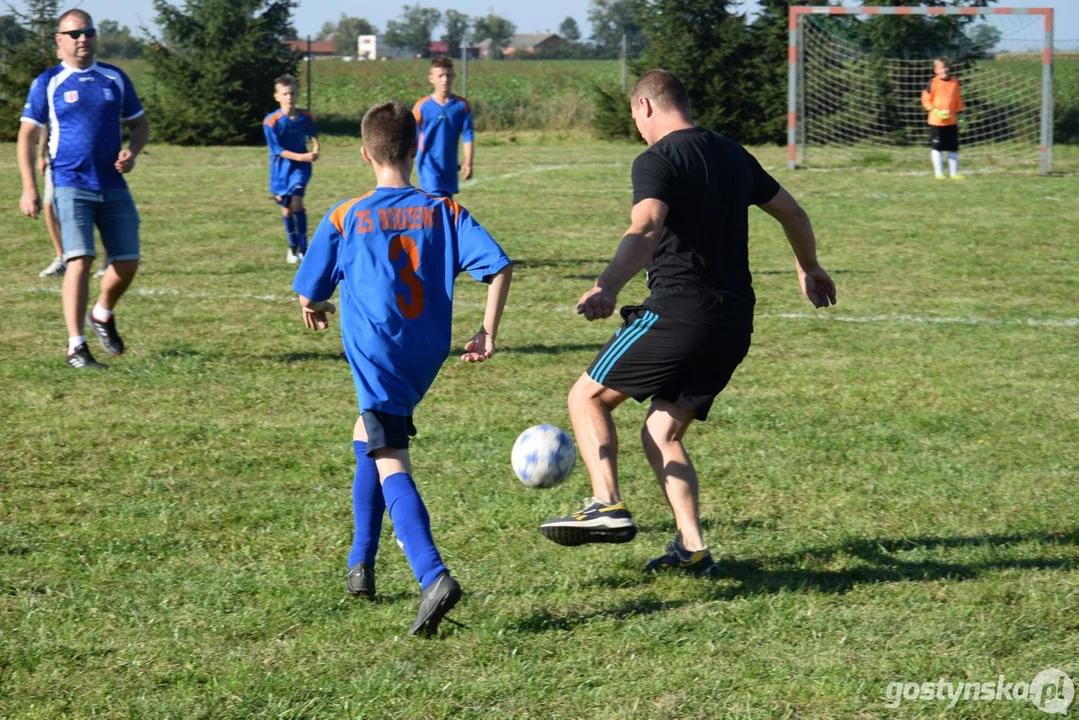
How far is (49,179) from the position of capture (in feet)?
27.0

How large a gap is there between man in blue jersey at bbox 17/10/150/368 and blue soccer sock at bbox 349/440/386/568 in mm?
4331

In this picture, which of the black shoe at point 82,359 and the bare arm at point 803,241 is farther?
the black shoe at point 82,359

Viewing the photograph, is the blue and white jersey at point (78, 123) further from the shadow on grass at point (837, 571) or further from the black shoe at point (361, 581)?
the shadow on grass at point (837, 571)

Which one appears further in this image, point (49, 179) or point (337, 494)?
point (49, 179)

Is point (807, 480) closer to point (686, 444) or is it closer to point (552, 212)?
point (686, 444)

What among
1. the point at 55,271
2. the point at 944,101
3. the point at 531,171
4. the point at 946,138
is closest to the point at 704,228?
the point at 55,271

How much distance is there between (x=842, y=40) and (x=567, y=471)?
23943 millimetres

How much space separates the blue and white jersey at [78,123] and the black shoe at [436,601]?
203 inches

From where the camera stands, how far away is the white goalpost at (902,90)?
2539 cm

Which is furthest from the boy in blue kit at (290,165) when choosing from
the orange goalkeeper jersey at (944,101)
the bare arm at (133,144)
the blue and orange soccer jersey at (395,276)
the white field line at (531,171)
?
the orange goalkeeper jersey at (944,101)

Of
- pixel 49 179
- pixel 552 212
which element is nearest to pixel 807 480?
pixel 49 179

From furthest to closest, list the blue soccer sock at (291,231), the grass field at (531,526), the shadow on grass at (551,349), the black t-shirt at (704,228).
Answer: the blue soccer sock at (291,231), the shadow on grass at (551,349), the black t-shirt at (704,228), the grass field at (531,526)

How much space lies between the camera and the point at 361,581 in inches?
168

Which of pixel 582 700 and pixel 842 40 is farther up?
pixel 842 40
